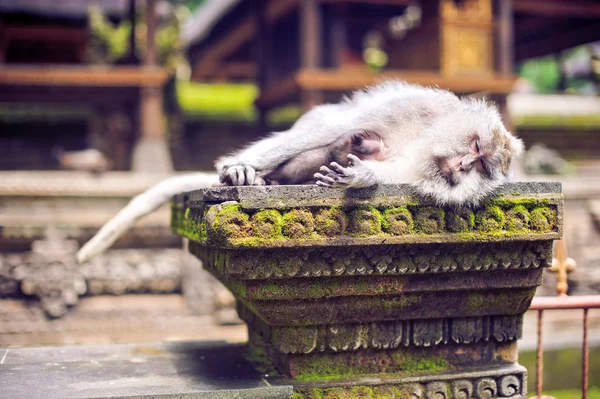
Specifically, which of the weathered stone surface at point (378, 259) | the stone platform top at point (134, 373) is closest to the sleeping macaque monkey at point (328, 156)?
the weathered stone surface at point (378, 259)

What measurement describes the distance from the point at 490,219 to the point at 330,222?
1.87 ft

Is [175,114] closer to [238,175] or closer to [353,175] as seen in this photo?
[238,175]

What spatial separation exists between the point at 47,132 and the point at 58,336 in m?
8.44

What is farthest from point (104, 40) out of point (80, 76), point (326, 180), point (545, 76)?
point (545, 76)

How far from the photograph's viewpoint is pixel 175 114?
37.0ft

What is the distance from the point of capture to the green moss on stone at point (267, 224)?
196cm

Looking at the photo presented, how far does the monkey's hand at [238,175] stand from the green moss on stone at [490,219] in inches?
30.9

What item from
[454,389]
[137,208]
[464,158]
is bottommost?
[454,389]

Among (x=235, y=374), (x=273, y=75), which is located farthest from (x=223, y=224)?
(x=273, y=75)

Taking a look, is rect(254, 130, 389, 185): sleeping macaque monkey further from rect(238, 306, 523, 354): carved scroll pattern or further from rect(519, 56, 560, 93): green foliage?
rect(519, 56, 560, 93): green foliage

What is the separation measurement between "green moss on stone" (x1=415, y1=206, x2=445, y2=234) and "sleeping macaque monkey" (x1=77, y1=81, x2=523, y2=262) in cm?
4

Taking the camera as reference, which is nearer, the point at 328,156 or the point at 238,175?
the point at 238,175

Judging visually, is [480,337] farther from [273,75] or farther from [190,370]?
[273,75]

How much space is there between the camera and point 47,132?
12.9 meters
